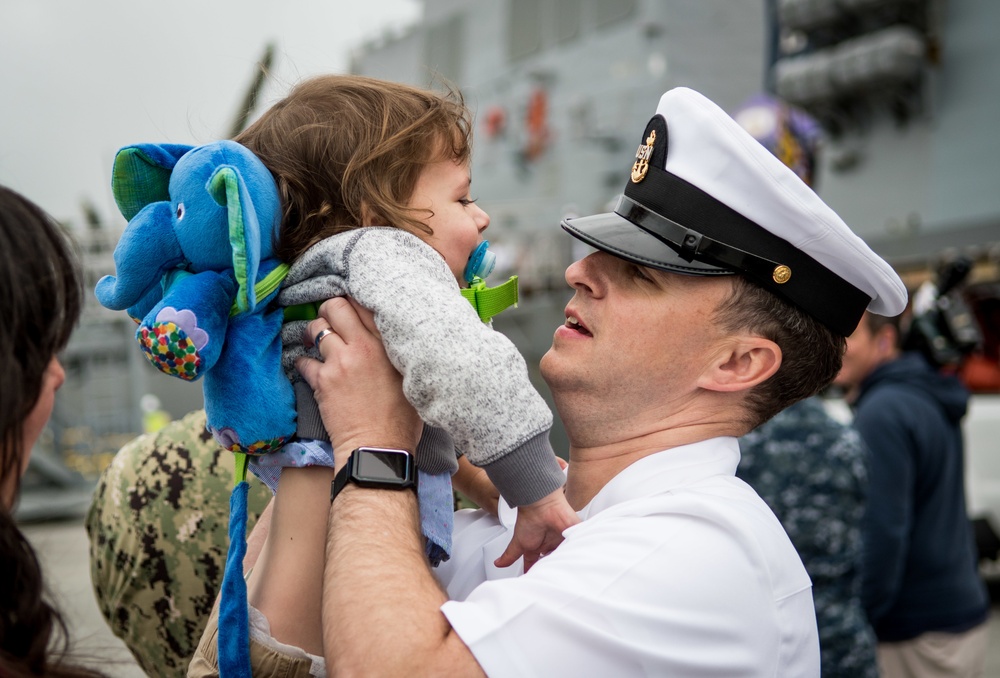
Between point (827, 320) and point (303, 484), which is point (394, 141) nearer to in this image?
point (303, 484)

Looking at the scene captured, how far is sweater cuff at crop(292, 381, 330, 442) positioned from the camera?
62.5 inches

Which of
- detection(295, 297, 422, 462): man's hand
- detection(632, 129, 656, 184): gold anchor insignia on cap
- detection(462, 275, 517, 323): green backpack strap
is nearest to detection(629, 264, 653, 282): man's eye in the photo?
detection(632, 129, 656, 184): gold anchor insignia on cap

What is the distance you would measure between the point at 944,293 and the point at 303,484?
3.91 metres

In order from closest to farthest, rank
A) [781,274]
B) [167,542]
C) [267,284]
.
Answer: [267,284]
[781,274]
[167,542]

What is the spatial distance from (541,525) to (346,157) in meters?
0.73

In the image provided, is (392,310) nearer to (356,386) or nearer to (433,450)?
(356,386)

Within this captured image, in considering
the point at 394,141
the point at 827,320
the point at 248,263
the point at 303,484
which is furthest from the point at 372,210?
the point at 827,320

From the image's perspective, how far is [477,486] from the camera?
6.64 feet

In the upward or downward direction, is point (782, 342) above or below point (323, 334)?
below

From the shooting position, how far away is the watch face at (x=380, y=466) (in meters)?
1.47

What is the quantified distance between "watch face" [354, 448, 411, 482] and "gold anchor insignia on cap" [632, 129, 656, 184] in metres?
0.83

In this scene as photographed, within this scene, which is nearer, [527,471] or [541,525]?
[527,471]

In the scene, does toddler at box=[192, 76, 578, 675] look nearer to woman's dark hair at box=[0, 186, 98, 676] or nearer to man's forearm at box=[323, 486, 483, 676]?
man's forearm at box=[323, 486, 483, 676]

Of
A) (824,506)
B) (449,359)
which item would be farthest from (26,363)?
(824,506)
